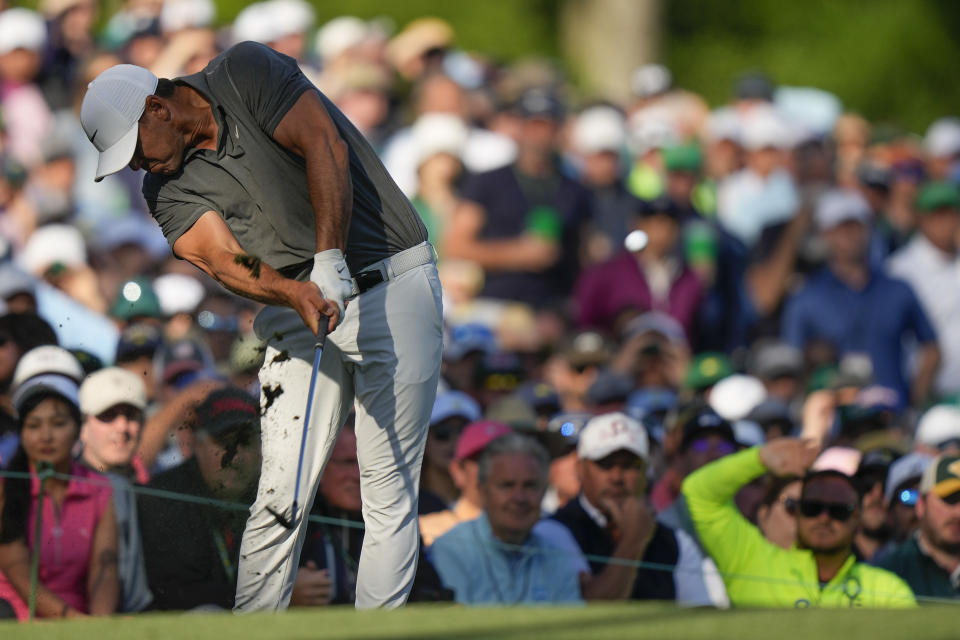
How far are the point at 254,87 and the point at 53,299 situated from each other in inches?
145

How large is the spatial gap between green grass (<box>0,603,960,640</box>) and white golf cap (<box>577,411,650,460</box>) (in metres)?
2.20

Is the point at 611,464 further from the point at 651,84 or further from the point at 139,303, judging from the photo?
the point at 651,84

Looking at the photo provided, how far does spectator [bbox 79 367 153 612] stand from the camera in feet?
20.3

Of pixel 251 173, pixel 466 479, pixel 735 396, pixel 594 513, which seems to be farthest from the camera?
pixel 735 396

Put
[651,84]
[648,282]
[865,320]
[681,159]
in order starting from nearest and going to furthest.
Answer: [648,282], [865,320], [681,159], [651,84]

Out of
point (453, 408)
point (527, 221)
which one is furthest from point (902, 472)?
point (527, 221)

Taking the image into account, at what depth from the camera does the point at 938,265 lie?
12.1 metres

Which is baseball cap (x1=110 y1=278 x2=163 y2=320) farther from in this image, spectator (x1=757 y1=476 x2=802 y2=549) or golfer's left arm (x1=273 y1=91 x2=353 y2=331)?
spectator (x1=757 y1=476 x2=802 y2=549)

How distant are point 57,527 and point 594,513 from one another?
2209 mm

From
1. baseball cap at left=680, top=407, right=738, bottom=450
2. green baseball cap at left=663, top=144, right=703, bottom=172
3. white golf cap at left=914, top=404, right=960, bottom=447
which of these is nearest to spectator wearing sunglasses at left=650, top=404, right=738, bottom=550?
baseball cap at left=680, top=407, right=738, bottom=450

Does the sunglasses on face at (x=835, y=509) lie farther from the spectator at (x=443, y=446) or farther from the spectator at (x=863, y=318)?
the spectator at (x=863, y=318)

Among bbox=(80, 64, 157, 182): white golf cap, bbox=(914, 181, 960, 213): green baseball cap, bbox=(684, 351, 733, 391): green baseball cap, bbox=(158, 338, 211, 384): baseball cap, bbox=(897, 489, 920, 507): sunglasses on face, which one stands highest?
bbox=(914, 181, 960, 213): green baseball cap

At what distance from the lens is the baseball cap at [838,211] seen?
38.6 ft

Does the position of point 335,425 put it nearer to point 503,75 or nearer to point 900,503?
point 900,503
